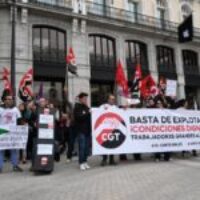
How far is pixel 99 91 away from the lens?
2655 centimetres

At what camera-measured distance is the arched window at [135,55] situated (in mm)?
27547

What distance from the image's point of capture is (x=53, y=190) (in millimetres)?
7320

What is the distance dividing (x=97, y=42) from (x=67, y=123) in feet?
47.8

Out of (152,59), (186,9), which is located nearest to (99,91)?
(152,59)

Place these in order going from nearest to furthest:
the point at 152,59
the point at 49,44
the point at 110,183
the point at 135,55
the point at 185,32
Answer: the point at 110,183 < the point at 49,44 < the point at 185,32 < the point at 135,55 < the point at 152,59

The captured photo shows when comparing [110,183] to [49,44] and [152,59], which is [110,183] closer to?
[49,44]

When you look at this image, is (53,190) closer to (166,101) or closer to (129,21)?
(166,101)

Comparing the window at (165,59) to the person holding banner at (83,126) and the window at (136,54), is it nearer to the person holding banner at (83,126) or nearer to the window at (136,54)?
the window at (136,54)

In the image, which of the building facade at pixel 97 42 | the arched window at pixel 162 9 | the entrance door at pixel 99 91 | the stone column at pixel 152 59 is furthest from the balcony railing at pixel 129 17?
the entrance door at pixel 99 91

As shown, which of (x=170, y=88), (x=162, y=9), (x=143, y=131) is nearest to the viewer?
(x=143, y=131)

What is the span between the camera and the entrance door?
85.9 ft

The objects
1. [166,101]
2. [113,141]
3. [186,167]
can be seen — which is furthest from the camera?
[166,101]

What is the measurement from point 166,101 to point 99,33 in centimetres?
1430

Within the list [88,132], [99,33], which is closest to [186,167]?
[88,132]
